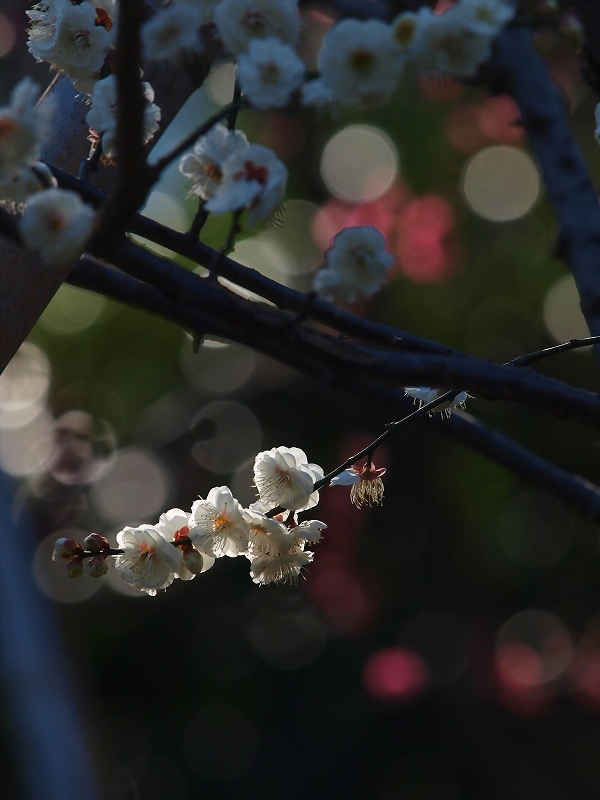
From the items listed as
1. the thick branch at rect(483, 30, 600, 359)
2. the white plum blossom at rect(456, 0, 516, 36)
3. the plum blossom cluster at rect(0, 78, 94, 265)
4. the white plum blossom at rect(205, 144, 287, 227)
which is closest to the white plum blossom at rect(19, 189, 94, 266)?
the plum blossom cluster at rect(0, 78, 94, 265)

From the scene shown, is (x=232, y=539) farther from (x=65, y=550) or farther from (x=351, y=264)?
(x=351, y=264)

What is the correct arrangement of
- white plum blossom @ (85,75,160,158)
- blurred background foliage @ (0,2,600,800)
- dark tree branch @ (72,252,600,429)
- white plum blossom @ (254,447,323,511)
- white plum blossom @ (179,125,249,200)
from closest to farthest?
dark tree branch @ (72,252,600,429)
white plum blossom @ (179,125,249,200)
white plum blossom @ (85,75,160,158)
white plum blossom @ (254,447,323,511)
blurred background foliage @ (0,2,600,800)

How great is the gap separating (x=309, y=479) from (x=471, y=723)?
3157 millimetres

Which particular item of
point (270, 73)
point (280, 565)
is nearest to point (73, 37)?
point (270, 73)

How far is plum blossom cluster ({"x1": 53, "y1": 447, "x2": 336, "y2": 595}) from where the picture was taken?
911 mm

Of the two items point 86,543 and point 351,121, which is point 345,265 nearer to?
point 86,543

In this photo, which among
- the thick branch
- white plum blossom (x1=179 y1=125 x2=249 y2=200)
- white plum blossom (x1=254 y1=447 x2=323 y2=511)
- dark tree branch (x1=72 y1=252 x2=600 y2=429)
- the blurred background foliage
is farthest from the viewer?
the blurred background foliage

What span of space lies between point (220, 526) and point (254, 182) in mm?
458

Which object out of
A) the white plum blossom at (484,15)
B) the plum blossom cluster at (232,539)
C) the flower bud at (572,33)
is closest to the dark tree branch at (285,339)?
the white plum blossom at (484,15)

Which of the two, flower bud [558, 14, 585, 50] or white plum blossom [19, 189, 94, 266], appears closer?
white plum blossom [19, 189, 94, 266]

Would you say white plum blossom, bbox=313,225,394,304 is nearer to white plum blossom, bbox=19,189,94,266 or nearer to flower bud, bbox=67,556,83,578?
white plum blossom, bbox=19,189,94,266

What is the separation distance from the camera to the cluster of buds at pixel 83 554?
939mm

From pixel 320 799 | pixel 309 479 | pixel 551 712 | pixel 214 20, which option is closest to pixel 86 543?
pixel 309 479

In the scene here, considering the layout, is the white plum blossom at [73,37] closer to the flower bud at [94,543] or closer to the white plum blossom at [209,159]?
the white plum blossom at [209,159]
